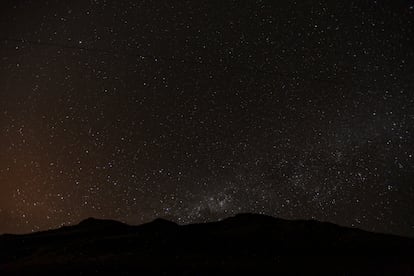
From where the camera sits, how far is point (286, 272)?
283 inches

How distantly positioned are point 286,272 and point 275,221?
3368mm

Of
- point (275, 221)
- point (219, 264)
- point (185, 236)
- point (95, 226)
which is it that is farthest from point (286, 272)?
point (95, 226)

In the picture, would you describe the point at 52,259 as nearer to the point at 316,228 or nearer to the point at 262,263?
the point at 262,263

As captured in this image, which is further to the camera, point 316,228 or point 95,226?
point 95,226

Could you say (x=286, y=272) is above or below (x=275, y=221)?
below

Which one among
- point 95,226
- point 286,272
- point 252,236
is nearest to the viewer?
point 286,272

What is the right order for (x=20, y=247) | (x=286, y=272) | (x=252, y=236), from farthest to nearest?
(x=20, y=247), (x=252, y=236), (x=286, y=272)

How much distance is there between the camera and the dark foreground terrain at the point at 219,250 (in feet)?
24.4

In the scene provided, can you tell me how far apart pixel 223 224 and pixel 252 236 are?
1.38 m

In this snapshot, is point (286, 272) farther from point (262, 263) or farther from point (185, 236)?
point (185, 236)

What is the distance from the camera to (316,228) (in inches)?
385

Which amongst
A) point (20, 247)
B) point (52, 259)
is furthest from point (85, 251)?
point (20, 247)

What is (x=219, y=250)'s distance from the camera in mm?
8570

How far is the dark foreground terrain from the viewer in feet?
24.4
